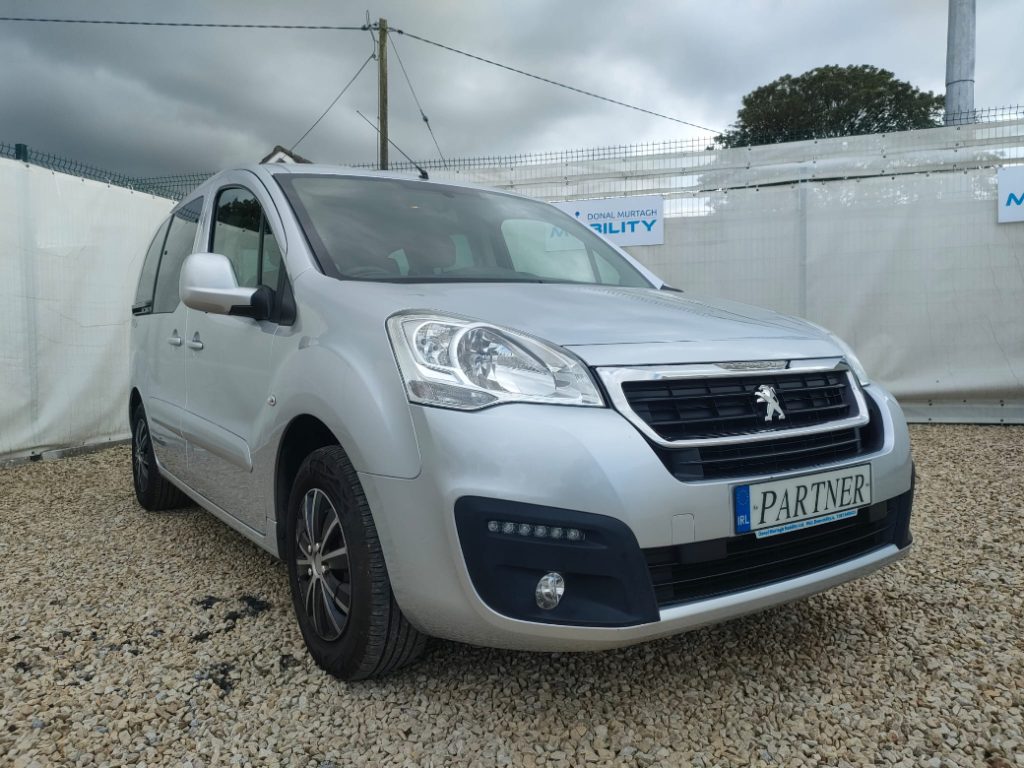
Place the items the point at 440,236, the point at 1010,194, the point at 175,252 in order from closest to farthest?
the point at 440,236 → the point at 175,252 → the point at 1010,194

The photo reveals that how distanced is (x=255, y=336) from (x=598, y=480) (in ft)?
4.39

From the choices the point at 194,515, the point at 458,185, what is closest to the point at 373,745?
the point at 458,185

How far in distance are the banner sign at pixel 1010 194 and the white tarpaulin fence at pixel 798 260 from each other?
7cm

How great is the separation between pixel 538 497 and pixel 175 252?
9.16 ft

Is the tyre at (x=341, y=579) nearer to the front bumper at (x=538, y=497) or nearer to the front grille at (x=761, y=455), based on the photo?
the front bumper at (x=538, y=497)

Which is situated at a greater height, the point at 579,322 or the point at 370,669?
the point at 579,322

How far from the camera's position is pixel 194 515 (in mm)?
3945

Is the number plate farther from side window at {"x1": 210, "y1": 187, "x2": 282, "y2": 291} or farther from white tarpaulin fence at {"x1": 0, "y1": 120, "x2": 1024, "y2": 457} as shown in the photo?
white tarpaulin fence at {"x1": 0, "y1": 120, "x2": 1024, "y2": 457}

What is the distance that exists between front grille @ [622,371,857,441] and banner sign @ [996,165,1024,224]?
5886 millimetres

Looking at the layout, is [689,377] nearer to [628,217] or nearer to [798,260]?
[798,260]

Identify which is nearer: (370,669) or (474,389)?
(474,389)

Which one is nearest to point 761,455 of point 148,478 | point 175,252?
point 175,252

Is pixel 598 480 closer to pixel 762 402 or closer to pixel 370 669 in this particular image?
pixel 762 402

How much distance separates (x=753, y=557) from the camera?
1.76 meters
